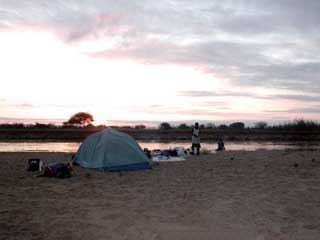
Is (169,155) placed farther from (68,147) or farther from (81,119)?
(81,119)

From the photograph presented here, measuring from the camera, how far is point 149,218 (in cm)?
679

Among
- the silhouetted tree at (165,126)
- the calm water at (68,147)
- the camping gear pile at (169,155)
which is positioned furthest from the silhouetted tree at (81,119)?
the camping gear pile at (169,155)

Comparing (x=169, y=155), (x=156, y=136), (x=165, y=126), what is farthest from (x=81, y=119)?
(x=169, y=155)

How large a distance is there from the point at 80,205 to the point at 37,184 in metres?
2.96

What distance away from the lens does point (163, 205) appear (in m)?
7.78

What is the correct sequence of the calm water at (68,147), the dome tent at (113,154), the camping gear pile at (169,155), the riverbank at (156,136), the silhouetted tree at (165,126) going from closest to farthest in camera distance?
the dome tent at (113,154)
the camping gear pile at (169,155)
the calm water at (68,147)
the riverbank at (156,136)
the silhouetted tree at (165,126)

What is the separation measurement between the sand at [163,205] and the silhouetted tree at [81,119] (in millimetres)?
59963

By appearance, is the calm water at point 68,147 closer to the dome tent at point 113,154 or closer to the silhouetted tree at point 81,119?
the dome tent at point 113,154

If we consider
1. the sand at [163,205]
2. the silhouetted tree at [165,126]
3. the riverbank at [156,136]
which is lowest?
the sand at [163,205]

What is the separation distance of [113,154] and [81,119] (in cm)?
6061

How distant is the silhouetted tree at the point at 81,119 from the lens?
71769 mm

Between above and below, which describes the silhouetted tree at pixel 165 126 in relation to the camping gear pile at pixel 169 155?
above

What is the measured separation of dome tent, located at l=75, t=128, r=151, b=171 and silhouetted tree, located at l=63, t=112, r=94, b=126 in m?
58.6

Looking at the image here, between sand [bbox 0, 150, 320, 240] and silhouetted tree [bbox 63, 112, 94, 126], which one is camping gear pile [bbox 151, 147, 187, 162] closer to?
sand [bbox 0, 150, 320, 240]
